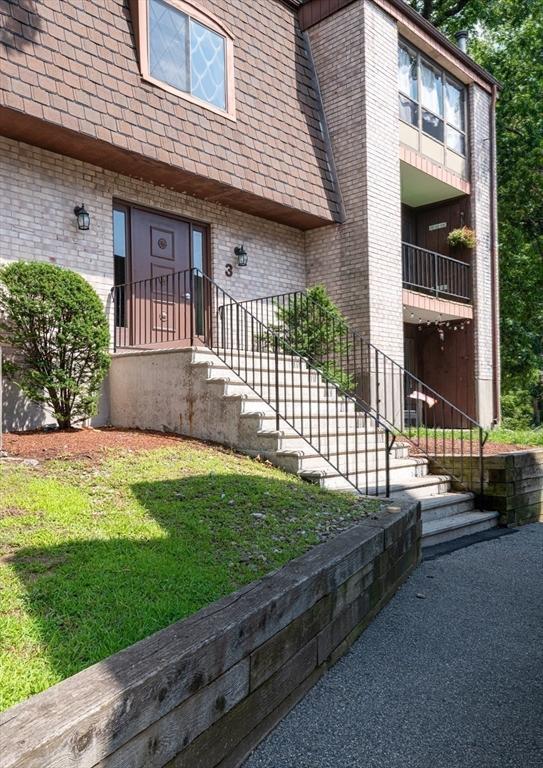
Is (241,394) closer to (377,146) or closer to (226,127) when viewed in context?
(226,127)

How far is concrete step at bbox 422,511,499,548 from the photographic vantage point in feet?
18.7

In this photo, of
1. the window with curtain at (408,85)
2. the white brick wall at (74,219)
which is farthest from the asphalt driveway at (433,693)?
the window with curtain at (408,85)

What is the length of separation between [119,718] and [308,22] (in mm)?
11954

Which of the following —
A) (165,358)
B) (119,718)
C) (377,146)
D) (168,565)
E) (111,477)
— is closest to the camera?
(119,718)

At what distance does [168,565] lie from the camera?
3.07 m

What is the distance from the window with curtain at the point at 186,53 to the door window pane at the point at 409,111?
154 inches

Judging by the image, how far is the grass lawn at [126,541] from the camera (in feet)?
7.42

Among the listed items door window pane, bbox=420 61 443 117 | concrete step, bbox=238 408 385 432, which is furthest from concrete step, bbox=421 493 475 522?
door window pane, bbox=420 61 443 117

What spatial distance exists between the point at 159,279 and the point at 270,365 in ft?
7.66

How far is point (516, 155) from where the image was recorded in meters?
17.0

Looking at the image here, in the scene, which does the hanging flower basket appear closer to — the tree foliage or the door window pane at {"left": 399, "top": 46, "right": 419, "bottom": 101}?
the door window pane at {"left": 399, "top": 46, "right": 419, "bottom": 101}

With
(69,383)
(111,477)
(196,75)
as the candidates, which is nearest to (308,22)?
(196,75)

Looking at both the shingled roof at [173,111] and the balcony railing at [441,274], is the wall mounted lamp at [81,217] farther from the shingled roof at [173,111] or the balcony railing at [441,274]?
the balcony railing at [441,274]

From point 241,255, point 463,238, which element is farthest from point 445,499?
point 463,238
